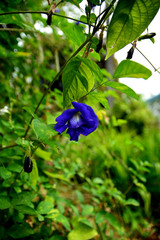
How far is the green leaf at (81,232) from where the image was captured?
0.81 meters

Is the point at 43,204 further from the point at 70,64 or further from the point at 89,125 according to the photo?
the point at 70,64

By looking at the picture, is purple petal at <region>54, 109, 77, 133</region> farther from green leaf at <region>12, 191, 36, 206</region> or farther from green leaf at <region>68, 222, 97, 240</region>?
green leaf at <region>68, 222, 97, 240</region>

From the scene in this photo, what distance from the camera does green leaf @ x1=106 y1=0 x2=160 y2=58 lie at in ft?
1.09

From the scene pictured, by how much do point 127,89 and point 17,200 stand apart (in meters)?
0.50

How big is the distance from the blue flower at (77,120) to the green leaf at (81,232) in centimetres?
62

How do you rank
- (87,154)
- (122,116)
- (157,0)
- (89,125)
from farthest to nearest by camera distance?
(122,116)
(87,154)
(89,125)
(157,0)

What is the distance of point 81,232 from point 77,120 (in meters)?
0.70

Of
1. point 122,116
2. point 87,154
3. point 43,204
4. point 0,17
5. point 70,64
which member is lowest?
point 43,204

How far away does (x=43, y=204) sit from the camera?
25.7 inches

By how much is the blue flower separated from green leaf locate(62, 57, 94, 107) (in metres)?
0.03

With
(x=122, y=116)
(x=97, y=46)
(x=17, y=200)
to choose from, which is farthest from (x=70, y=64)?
(x=122, y=116)

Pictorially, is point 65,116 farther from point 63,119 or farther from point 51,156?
point 51,156

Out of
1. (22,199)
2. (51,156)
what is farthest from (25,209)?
(51,156)

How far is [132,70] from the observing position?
0.38m
